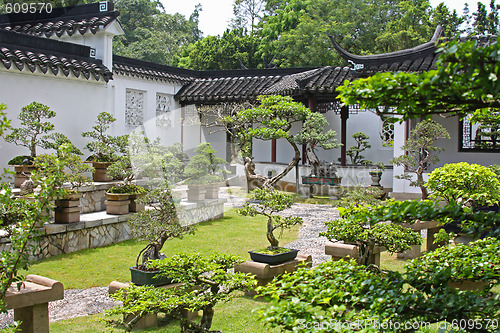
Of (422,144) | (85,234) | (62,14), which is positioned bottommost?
(85,234)

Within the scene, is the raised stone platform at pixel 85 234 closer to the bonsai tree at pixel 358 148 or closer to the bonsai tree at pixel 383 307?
the bonsai tree at pixel 383 307

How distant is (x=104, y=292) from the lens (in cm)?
544

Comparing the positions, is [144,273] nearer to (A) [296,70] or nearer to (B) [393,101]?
(B) [393,101]

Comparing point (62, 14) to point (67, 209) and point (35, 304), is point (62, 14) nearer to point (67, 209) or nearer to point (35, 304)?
point (67, 209)

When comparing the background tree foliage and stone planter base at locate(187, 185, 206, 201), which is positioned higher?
the background tree foliage

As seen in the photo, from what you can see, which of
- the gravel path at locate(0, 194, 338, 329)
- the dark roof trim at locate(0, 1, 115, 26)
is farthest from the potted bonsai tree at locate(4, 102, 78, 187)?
the gravel path at locate(0, 194, 338, 329)

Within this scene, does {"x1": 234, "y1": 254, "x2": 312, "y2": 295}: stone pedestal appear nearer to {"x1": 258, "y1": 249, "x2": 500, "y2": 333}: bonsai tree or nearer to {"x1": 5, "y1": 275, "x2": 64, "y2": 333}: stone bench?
{"x1": 5, "y1": 275, "x2": 64, "y2": 333}: stone bench

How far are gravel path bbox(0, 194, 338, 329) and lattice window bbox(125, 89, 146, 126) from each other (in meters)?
5.92

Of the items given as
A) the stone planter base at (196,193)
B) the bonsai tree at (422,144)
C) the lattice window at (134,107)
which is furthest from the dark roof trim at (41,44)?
the bonsai tree at (422,144)

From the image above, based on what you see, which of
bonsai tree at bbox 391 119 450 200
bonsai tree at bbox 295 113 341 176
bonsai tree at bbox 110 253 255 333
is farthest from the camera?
bonsai tree at bbox 295 113 341 176

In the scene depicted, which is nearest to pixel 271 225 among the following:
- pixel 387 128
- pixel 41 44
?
pixel 387 128

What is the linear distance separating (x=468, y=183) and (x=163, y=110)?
11788mm

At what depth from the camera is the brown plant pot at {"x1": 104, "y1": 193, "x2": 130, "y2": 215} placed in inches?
326

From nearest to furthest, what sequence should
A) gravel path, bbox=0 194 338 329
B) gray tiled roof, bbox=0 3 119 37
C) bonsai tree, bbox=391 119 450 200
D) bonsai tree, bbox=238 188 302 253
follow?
gravel path, bbox=0 194 338 329, bonsai tree, bbox=238 188 302 253, bonsai tree, bbox=391 119 450 200, gray tiled roof, bbox=0 3 119 37
